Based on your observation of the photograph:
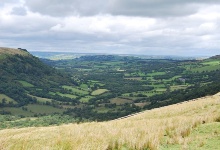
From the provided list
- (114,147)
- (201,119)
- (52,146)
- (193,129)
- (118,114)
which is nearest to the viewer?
(52,146)

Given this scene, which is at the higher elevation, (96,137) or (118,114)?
(96,137)

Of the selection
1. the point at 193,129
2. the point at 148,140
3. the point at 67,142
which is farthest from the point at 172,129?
the point at 67,142

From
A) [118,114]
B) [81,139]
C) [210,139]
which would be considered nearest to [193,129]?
[210,139]

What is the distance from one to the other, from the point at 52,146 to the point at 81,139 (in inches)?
71.0

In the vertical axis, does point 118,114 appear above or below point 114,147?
below

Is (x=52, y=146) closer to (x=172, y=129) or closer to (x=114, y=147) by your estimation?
(x=114, y=147)

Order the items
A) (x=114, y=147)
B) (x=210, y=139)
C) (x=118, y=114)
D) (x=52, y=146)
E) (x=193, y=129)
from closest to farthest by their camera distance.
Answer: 1. (x=52, y=146)
2. (x=114, y=147)
3. (x=210, y=139)
4. (x=193, y=129)
5. (x=118, y=114)

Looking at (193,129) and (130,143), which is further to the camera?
(193,129)

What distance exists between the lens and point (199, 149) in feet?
38.8

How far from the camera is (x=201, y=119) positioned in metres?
18.5

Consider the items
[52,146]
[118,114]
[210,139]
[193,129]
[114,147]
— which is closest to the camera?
[52,146]

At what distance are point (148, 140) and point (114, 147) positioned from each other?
5.15 feet

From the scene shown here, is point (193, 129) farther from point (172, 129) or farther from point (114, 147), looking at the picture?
point (114, 147)

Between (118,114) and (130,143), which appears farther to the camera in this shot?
(118,114)
